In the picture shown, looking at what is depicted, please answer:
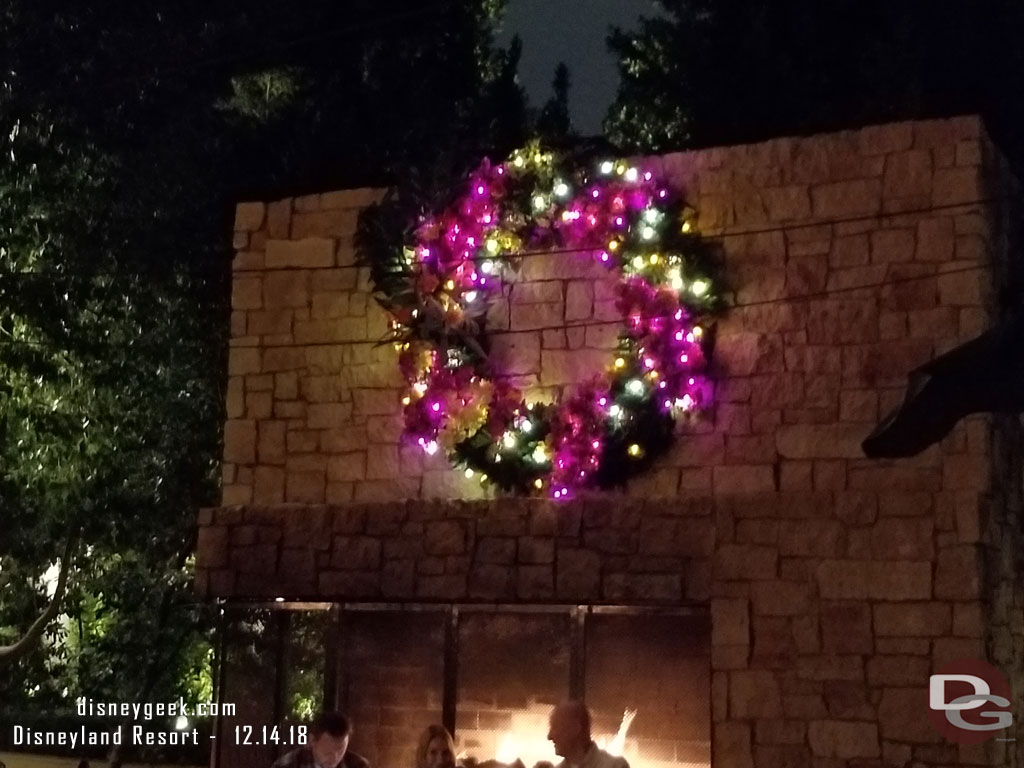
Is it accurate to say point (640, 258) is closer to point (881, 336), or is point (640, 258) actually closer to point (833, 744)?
point (881, 336)

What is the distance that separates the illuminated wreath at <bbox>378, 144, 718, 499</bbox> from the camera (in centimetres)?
827

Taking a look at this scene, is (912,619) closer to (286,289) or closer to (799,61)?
(286,289)

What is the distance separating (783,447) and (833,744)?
1.84 m

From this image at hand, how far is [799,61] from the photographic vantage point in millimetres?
13727

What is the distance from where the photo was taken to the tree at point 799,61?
12.6 m

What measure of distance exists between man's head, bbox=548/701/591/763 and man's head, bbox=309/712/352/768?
1.52 metres

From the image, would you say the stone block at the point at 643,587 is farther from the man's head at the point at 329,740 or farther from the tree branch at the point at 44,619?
the tree branch at the point at 44,619

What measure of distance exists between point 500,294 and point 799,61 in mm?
6392

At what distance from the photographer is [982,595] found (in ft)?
23.7

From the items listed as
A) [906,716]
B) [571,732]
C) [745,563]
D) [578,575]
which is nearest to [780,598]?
[745,563]

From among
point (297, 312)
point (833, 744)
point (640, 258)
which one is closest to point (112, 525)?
point (297, 312)

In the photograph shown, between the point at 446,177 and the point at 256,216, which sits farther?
the point at 256,216

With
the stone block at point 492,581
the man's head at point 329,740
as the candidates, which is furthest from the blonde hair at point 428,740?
the stone block at point 492,581

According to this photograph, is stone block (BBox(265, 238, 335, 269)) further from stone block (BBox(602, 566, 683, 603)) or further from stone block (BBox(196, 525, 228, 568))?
stone block (BBox(602, 566, 683, 603))
